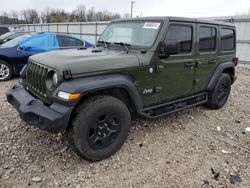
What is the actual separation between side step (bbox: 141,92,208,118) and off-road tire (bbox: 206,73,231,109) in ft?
0.74

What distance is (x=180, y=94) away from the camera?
4312 mm

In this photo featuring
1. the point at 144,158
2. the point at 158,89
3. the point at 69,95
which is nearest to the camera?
the point at 69,95

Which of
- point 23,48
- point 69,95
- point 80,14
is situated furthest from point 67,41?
point 80,14

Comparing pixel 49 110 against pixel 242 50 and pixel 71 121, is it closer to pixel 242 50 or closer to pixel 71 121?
pixel 71 121

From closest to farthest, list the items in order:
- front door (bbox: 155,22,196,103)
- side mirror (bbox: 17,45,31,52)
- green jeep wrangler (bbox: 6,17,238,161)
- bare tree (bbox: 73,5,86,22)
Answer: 1. green jeep wrangler (bbox: 6,17,238,161)
2. front door (bbox: 155,22,196,103)
3. side mirror (bbox: 17,45,31,52)
4. bare tree (bbox: 73,5,86,22)

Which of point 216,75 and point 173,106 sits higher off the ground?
point 216,75

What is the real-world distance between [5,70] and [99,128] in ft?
18.2

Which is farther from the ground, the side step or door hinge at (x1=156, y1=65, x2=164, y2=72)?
door hinge at (x1=156, y1=65, x2=164, y2=72)

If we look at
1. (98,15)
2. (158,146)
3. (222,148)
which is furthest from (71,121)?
(98,15)

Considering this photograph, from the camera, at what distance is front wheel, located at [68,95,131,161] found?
9.72 ft

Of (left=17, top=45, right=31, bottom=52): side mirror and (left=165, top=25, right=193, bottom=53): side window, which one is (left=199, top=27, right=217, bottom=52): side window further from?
(left=17, top=45, right=31, bottom=52): side mirror

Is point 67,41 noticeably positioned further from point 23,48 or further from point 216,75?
point 216,75

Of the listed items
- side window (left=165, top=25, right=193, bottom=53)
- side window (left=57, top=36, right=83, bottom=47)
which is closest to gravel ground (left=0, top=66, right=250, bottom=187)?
side window (left=165, top=25, right=193, bottom=53)

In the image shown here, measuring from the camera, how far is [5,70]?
739cm
